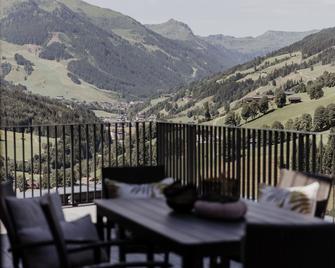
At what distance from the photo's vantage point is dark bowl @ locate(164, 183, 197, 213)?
10.4 ft

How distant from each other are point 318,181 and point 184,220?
1050mm

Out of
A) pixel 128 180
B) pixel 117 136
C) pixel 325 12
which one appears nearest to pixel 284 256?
pixel 128 180

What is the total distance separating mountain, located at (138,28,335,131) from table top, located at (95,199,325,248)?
32.4m

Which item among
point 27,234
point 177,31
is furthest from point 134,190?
point 177,31

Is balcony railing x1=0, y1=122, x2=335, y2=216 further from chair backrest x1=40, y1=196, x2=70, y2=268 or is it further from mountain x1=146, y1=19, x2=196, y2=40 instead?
mountain x1=146, y1=19, x2=196, y2=40

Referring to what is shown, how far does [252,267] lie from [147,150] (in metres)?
6.10

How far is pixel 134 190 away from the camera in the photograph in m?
3.86

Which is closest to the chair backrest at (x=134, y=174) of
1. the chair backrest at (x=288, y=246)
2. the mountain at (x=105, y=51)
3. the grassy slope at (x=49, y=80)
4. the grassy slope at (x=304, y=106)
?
the chair backrest at (x=288, y=246)

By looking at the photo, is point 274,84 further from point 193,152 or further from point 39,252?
point 39,252

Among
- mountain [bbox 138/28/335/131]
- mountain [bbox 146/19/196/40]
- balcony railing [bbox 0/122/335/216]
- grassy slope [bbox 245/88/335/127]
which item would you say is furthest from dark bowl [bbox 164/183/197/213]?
mountain [bbox 146/19/196/40]

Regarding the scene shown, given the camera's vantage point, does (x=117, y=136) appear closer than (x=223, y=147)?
No

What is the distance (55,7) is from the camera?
102 m

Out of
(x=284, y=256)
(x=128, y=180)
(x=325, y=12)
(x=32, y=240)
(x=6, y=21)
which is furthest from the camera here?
(x=6, y=21)

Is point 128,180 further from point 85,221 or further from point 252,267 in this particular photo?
point 252,267
